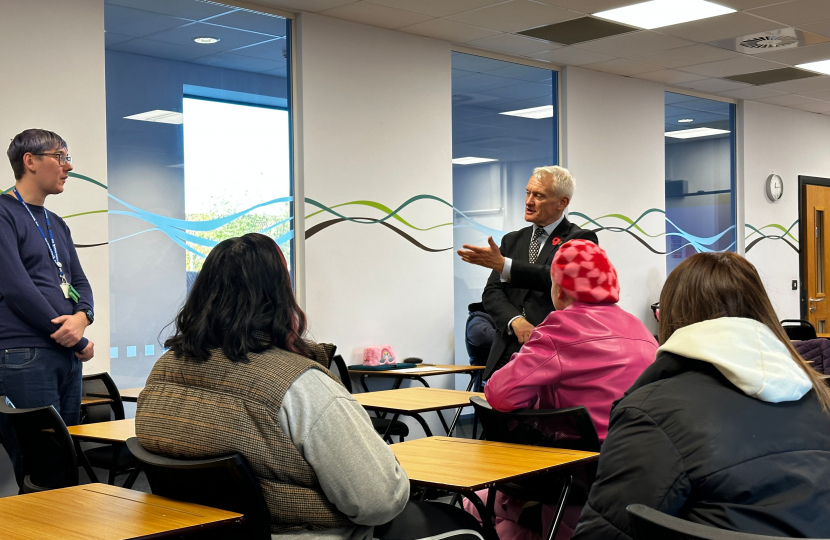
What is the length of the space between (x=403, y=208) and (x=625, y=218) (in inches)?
104

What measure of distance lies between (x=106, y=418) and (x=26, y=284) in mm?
1215

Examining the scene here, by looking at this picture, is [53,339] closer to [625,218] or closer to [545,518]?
[545,518]

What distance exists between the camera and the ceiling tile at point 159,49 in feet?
16.6

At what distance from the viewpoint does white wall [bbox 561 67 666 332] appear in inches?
297

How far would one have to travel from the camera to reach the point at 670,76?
26.2 ft

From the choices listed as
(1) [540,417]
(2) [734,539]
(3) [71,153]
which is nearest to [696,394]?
(2) [734,539]

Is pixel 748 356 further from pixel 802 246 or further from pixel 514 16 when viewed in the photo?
pixel 802 246

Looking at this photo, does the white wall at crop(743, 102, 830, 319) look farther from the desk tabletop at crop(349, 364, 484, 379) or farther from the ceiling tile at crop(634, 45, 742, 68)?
the desk tabletop at crop(349, 364, 484, 379)

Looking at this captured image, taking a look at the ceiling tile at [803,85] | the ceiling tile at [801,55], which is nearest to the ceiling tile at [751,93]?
the ceiling tile at [803,85]

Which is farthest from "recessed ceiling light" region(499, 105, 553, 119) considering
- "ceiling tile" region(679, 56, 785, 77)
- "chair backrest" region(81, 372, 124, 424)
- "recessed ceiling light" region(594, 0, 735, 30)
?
"chair backrest" region(81, 372, 124, 424)

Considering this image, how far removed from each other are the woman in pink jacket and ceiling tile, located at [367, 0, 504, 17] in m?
3.28

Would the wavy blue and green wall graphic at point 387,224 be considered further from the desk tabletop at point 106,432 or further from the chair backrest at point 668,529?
the chair backrest at point 668,529

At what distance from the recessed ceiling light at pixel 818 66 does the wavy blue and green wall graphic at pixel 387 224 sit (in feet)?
5.99

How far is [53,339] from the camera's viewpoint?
137 inches
